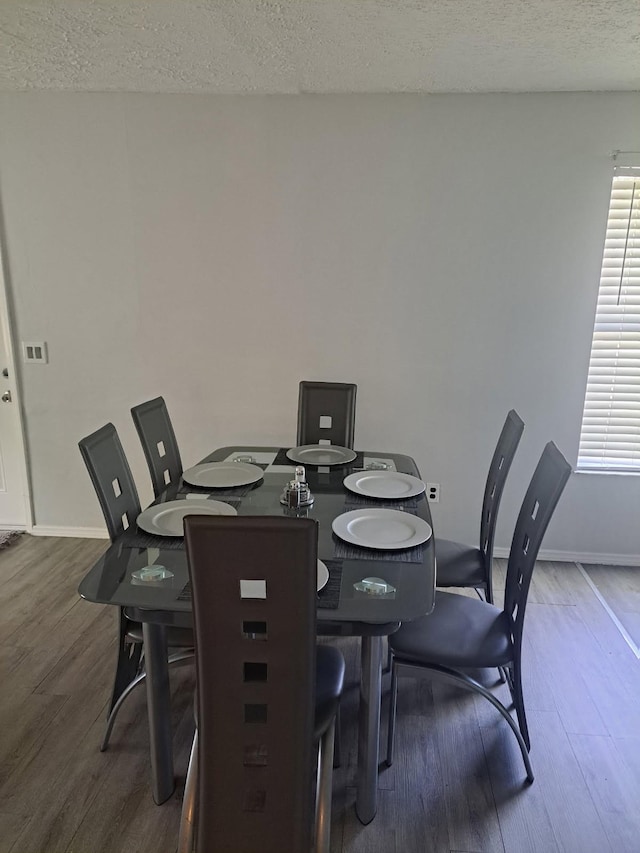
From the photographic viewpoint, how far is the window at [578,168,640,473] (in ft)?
9.96

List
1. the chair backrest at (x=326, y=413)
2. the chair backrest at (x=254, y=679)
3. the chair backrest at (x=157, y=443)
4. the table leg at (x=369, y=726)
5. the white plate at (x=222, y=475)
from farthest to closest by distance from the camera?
the chair backrest at (x=326, y=413), the chair backrest at (x=157, y=443), the white plate at (x=222, y=475), the table leg at (x=369, y=726), the chair backrest at (x=254, y=679)

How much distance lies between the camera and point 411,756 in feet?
6.50

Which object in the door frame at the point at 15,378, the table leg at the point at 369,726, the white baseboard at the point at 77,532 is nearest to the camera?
the table leg at the point at 369,726

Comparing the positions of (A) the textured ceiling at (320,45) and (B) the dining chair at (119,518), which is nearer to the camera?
(B) the dining chair at (119,518)

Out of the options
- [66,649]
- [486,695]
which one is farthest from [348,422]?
[66,649]

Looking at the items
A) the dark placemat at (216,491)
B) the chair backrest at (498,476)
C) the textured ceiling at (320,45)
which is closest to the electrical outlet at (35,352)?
the textured ceiling at (320,45)

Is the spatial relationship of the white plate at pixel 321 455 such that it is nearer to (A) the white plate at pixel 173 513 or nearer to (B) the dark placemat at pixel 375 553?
(A) the white plate at pixel 173 513

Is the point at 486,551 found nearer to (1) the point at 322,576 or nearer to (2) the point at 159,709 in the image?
(1) the point at 322,576

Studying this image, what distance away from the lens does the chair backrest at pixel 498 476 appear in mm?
2348

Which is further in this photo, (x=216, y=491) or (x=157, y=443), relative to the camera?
(x=157, y=443)

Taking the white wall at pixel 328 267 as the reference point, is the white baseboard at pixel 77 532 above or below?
below

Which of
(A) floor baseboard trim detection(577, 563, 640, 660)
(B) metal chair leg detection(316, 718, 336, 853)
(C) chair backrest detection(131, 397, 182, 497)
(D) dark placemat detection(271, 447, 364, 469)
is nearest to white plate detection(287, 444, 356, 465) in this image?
(D) dark placemat detection(271, 447, 364, 469)

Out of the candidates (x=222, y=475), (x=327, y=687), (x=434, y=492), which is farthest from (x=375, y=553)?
(x=434, y=492)

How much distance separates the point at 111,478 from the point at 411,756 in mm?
1399
